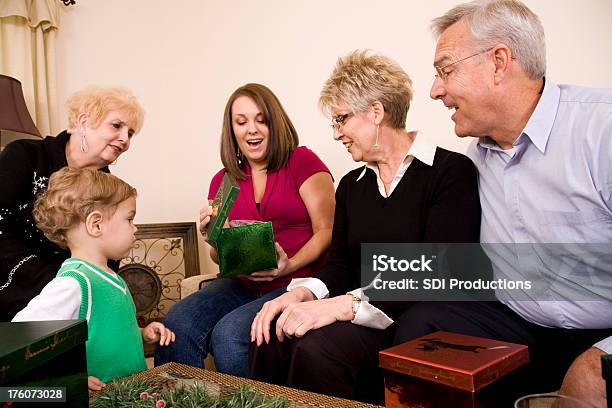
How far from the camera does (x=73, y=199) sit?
1269mm

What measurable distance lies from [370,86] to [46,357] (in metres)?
1.03

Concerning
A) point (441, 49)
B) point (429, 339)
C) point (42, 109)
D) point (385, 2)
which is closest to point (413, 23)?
point (385, 2)

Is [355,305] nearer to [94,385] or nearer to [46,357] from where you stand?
[94,385]

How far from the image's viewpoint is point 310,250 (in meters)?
1.65

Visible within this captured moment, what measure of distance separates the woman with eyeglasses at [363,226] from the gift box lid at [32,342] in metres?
0.58

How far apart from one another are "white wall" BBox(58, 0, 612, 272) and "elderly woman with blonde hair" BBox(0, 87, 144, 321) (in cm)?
103

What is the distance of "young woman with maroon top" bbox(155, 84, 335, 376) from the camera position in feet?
5.29

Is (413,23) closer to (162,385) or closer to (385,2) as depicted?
(385,2)

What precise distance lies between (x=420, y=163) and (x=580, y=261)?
454 millimetres

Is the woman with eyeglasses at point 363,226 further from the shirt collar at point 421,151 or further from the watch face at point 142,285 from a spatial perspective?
the watch face at point 142,285

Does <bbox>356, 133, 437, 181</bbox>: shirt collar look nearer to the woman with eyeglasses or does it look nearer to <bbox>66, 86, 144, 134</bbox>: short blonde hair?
the woman with eyeglasses

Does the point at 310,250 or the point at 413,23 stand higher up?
the point at 413,23

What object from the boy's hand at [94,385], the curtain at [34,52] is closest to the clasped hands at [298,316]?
the boy's hand at [94,385]

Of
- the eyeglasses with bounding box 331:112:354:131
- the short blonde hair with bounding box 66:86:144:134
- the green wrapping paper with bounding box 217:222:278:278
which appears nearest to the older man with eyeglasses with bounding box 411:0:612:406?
the eyeglasses with bounding box 331:112:354:131
